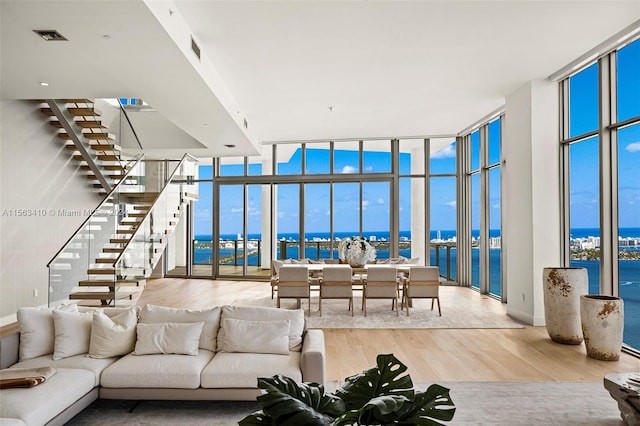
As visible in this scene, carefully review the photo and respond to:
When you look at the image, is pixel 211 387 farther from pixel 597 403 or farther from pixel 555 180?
pixel 555 180

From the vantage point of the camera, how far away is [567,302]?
16.8ft

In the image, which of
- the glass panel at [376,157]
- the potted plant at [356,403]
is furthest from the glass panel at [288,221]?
the potted plant at [356,403]

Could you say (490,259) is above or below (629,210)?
below

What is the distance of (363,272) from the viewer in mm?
7117

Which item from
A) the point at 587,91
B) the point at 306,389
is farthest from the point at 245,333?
the point at 587,91

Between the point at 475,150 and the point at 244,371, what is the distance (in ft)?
26.7

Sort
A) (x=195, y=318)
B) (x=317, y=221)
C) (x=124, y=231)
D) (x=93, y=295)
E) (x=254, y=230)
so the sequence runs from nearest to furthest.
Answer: (x=195, y=318)
(x=93, y=295)
(x=124, y=231)
(x=317, y=221)
(x=254, y=230)

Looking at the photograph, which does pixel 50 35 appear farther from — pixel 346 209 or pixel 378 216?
pixel 378 216

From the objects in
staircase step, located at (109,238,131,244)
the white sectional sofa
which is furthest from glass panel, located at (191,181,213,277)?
the white sectional sofa

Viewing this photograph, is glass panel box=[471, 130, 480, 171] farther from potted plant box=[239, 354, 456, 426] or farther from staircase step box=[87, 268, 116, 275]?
potted plant box=[239, 354, 456, 426]

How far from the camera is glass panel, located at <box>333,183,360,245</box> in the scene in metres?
10.7

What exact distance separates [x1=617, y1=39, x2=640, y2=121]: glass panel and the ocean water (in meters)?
1.40

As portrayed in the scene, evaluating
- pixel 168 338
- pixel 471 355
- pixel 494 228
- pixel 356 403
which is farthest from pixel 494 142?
pixel 356 403

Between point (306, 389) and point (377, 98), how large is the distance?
6421 millimetres
